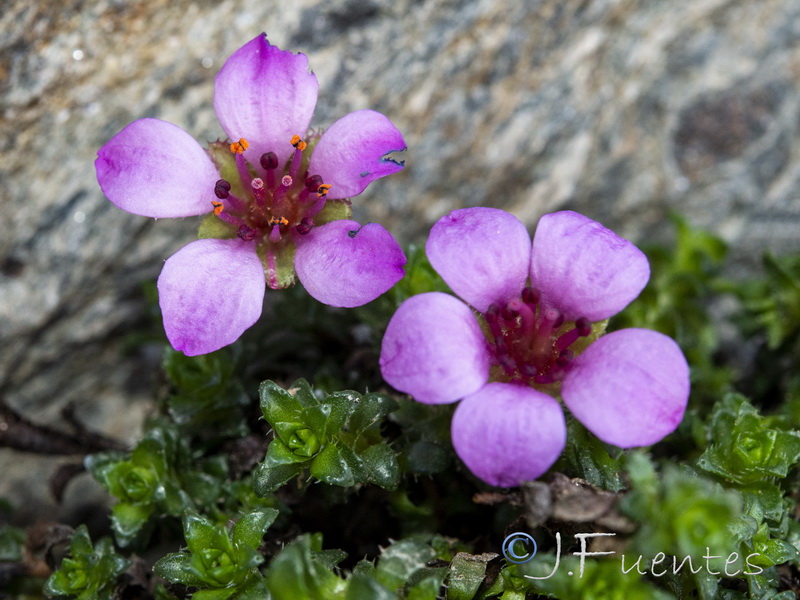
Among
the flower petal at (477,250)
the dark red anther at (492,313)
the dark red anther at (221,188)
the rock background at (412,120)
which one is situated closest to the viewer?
the flower petal at (477,250)

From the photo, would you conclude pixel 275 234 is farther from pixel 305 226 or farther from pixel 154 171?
pixel 154 171

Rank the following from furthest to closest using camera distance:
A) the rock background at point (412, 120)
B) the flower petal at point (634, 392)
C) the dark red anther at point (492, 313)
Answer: the rock background at point (412, 120)
the dark red anther at point (492, 313)
the flower petal at point (634, 392)

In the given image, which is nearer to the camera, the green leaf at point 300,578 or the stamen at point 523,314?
the green leaf at point 300,578

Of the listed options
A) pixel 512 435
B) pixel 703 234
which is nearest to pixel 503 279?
pixel 512 435

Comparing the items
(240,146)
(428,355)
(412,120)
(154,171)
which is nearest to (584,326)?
(428,355)

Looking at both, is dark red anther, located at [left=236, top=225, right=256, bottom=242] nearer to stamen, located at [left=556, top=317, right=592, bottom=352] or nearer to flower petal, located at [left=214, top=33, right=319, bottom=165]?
flower petal, located at [left=214, top=33, right=319, bottom=165]

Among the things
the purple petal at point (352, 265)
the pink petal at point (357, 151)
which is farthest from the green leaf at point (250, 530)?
the pink petal at point (357, 151)

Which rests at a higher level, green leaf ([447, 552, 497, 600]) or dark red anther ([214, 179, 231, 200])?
dark red anther ([214, 179, 231, 200])

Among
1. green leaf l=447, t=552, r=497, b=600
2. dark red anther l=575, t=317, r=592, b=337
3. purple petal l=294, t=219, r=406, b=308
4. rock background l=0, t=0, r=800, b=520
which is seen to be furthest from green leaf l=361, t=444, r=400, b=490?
rock background l=0, t=0, r=800, b=520

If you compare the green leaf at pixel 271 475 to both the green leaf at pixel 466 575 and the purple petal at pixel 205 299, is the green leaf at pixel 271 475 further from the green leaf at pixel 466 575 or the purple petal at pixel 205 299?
the green leaf at pixel 466 575
